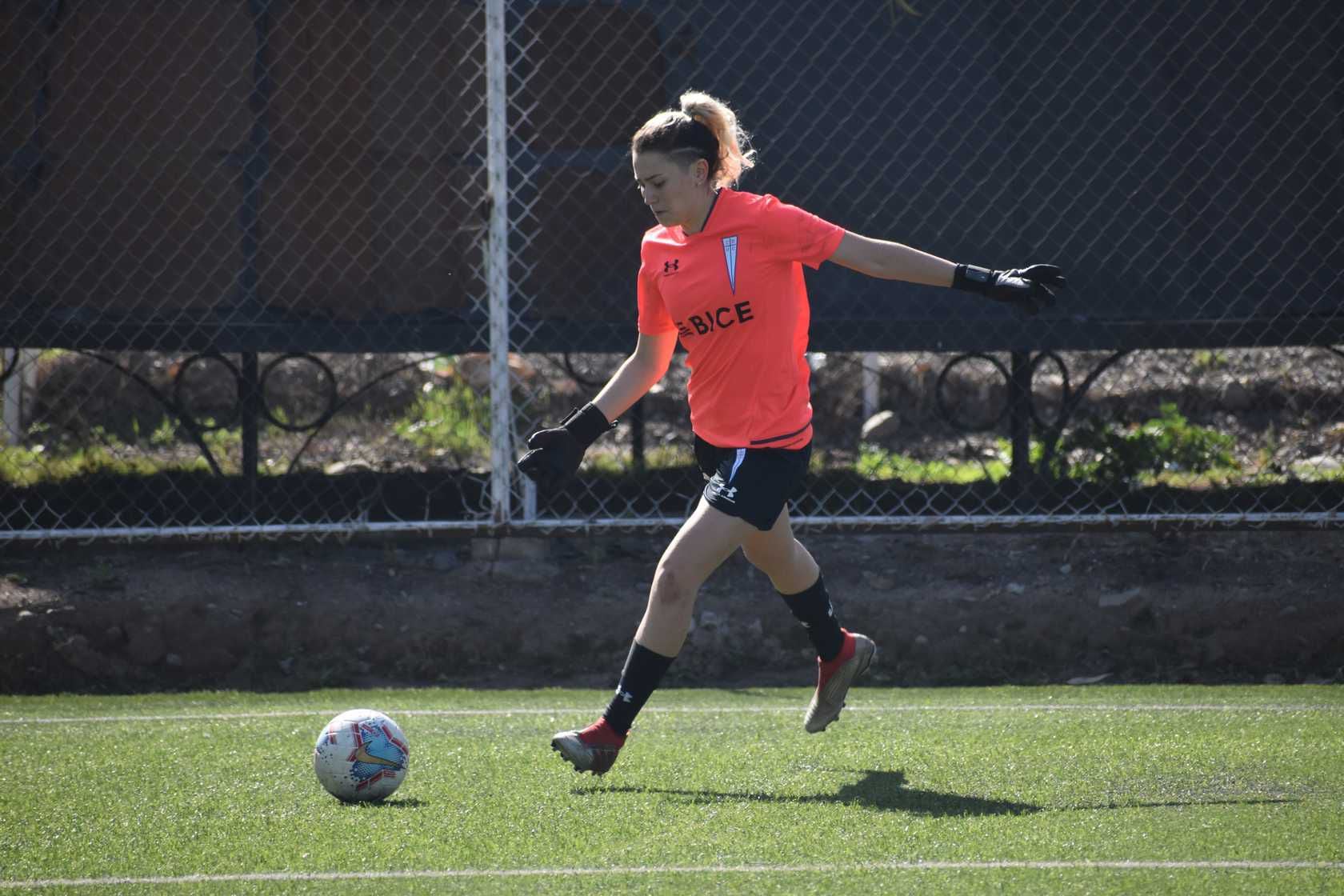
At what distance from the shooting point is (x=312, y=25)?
6184 millimetres

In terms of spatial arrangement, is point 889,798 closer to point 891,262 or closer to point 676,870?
point 676,870

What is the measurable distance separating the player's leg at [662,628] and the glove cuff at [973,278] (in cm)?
91

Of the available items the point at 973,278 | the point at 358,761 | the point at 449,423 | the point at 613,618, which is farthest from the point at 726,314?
the point at 449,423

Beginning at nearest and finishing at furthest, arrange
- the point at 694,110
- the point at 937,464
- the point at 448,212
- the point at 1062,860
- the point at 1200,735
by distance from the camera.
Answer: the point at 1062,860 → the point at 694,110 → the point at 1200,735 → the point at 448,212 → the point at 937,464

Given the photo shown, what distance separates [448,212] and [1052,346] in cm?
272

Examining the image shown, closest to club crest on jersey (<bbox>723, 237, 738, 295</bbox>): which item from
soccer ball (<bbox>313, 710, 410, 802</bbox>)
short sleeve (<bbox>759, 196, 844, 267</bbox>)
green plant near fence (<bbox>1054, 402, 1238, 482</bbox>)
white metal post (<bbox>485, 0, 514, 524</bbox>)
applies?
short sleeve (<bbox>759, 196, 844, 267</bbox>)

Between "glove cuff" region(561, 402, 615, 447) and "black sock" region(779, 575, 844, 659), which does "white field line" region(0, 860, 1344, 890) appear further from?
"glove cuff" region(561, 402, 615, 447)

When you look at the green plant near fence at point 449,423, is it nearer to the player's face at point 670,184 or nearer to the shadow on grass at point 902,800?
the player's face at point 670,184

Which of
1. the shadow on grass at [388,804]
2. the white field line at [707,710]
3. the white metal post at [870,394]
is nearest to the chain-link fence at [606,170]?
the white field line at [707,710]

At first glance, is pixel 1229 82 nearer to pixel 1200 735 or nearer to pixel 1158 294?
pixel 1158 294

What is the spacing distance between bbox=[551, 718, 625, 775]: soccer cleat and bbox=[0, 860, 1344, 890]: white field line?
28.8 inches

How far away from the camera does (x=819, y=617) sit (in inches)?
175

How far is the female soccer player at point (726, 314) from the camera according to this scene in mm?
3947

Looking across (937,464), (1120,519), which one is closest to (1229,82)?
(1120,519)
